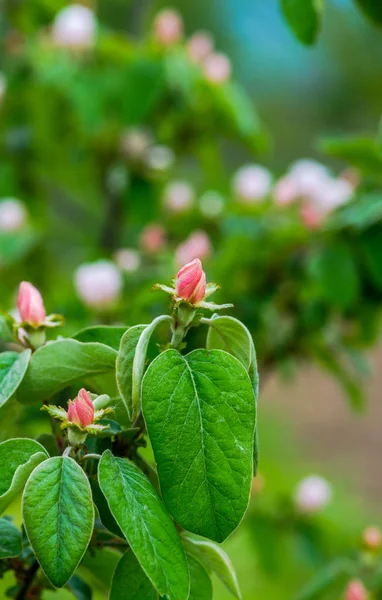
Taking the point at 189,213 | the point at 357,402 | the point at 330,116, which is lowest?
the point at 330,116

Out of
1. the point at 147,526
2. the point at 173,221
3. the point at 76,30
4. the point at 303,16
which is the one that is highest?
the point at 303,16

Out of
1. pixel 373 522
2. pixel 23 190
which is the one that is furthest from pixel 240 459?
pixel 373 522

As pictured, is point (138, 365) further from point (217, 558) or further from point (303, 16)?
point (303, 16)

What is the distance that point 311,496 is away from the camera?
4.83 feet

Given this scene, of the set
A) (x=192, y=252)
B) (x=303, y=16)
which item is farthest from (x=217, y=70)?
(x=303, y=16)

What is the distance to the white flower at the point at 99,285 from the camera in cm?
128

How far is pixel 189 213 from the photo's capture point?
5.23ft

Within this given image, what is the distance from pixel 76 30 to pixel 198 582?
1.24 metres

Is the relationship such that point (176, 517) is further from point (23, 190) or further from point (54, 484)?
point (23, 190)

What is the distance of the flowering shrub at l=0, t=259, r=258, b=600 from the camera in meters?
0.41

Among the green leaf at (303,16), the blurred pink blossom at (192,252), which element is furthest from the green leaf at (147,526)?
the blurred pink blossom at (192,252)

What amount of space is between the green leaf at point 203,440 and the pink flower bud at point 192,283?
0.16ft

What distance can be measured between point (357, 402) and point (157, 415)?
1069 millimetres

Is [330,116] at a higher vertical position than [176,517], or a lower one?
lower
